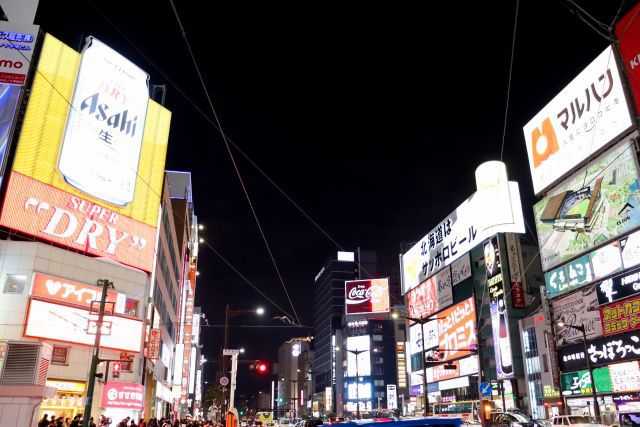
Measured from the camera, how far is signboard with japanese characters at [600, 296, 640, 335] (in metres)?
35.9

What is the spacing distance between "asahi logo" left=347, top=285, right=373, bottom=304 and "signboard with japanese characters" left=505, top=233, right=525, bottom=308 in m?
A: 26.8

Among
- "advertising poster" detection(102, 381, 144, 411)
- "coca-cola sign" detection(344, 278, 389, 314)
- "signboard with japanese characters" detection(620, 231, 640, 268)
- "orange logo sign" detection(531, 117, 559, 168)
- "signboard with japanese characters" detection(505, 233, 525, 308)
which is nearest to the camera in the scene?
"advertising poster" detection(102, 381, 144, 411)

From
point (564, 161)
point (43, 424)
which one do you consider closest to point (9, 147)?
point (43, 424)

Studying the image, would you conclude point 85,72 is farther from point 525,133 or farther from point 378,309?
point 378,309

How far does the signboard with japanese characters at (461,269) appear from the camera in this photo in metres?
62.5

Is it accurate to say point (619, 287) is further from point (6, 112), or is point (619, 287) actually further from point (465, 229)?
point (6, 112)

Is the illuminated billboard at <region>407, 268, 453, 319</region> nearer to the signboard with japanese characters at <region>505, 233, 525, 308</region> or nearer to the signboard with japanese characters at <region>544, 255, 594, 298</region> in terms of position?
the signboard with japanese characters at <region>505, 233, 525, 308</region>

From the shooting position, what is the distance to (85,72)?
30.7 meters

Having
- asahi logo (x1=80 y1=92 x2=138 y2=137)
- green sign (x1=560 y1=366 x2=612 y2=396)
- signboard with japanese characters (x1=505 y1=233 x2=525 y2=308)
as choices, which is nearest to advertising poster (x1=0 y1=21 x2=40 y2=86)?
asahi logo (x1=80 y1=92 x2=138 y2=137)

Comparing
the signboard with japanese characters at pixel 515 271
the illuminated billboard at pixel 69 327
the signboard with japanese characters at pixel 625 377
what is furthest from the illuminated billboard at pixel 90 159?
the signboard with japanese characters at pixel 515 271

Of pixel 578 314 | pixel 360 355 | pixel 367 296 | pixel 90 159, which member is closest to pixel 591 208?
pixel 578 314

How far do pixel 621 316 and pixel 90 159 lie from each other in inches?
1453

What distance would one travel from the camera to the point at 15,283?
82.0ft

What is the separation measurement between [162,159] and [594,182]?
32.6 meters
